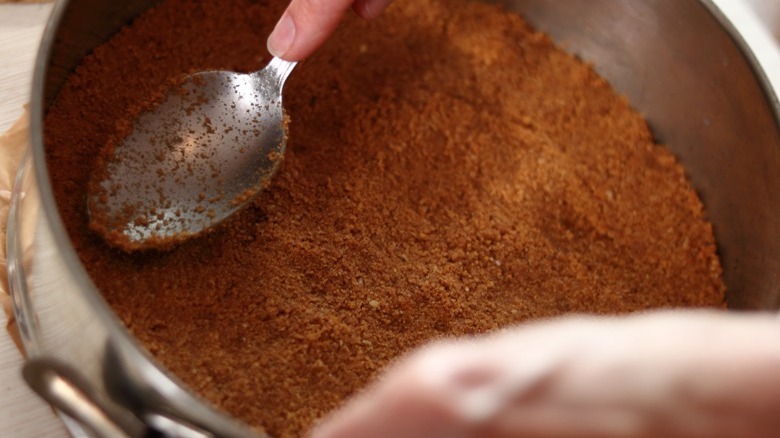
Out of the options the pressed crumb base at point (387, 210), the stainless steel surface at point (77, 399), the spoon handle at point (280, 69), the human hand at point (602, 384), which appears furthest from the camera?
the spoon handle at point (280, 69)

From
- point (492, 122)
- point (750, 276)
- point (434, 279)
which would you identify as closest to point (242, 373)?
point (434, 279)

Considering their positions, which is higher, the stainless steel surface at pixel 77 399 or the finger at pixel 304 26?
the finger at pixel 304 26

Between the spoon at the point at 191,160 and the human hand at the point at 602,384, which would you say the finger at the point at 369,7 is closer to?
the spoon at the point at 191,160

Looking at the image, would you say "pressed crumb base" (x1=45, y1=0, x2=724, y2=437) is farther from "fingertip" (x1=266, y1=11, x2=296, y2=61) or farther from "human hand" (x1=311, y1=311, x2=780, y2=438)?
"human hand" (x1=311, y1=311, x2=780, y2=438)

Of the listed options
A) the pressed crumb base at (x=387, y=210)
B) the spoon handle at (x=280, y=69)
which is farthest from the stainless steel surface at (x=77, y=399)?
the spoon handle at (x=280, y=69)

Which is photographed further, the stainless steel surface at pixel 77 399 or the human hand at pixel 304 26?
the human hand at pixel 304 26
